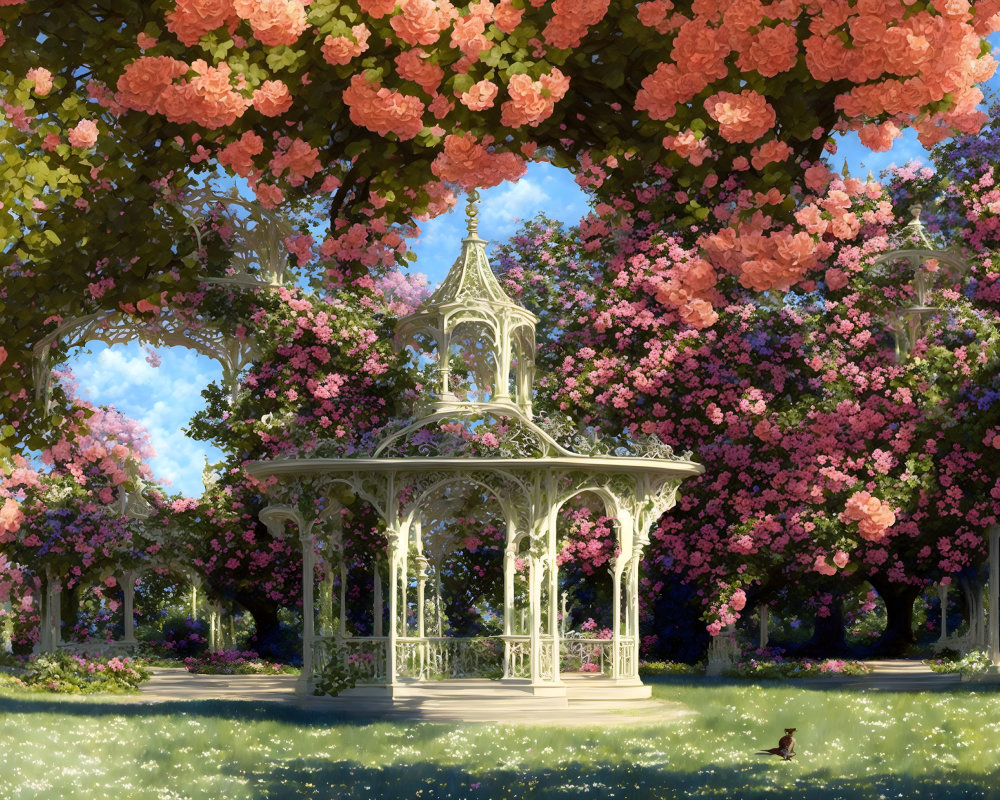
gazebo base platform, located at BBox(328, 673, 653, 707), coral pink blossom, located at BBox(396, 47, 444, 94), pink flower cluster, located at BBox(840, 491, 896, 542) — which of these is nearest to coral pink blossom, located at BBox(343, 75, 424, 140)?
coral pink blossom, located at BBox(396, 47, 444, 94)

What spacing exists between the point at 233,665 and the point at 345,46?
82.0 feet

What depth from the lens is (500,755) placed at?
44.3 ft

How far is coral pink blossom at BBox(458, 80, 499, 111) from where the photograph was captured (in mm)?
6645

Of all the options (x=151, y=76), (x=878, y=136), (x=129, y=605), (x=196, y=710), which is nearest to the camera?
(x=151, y=76)

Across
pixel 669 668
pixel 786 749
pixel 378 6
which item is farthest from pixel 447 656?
pixel 378 6

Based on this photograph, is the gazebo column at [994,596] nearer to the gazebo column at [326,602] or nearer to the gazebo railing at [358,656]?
the gazebo railing at [358,656]

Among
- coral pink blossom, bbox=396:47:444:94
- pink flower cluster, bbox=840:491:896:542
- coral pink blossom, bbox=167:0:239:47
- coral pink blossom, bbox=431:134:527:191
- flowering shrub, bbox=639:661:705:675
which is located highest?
coral pink blossom, bbox=167:0:239:47

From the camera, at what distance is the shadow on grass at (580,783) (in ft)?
35.7

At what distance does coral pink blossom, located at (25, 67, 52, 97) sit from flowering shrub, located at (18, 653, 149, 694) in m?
17.3

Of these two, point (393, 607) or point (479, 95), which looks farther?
point (393, 607)

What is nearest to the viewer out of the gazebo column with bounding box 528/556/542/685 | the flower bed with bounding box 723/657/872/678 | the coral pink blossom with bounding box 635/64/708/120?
the coral pink blossom with bounding box 635/64/708/120

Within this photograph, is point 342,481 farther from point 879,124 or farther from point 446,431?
point 879,124

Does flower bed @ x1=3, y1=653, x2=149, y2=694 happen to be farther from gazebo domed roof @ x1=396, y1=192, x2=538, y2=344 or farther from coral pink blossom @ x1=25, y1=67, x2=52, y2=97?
coral pink blossom @ x1=25, y1=67, x2=52, y2=97

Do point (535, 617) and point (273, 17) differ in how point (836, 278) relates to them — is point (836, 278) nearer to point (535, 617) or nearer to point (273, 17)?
point (273, 17)
